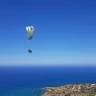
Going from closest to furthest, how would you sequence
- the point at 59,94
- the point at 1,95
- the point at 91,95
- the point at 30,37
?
the point at 30,37, the point at 91,95, the point at 59,94, the point at 1,95

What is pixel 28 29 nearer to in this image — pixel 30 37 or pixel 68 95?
pixel 30 37

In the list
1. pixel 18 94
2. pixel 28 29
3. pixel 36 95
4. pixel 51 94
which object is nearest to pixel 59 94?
pixel 51 94

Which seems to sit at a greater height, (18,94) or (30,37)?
(30,37)

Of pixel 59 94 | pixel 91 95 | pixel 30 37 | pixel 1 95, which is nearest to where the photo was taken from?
pixel 30 37

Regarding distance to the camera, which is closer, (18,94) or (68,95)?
(68,95)

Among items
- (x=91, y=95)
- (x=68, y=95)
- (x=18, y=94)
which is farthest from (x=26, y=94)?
(x=91, y=95)

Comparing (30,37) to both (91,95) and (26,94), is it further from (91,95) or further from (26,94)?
(26,94)

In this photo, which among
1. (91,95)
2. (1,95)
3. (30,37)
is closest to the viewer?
(30,37)

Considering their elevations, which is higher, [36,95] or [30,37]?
[30,37]

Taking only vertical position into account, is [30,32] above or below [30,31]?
below
